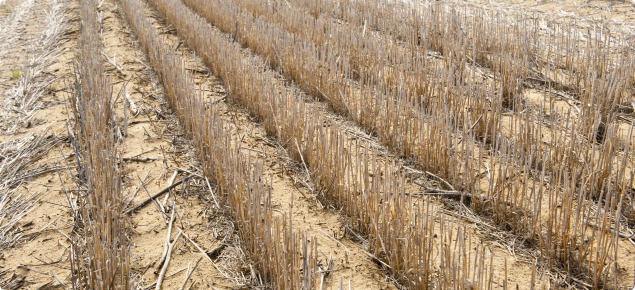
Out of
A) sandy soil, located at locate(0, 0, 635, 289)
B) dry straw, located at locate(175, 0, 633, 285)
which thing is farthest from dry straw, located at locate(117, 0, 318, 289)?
dry straw, located at locate(175, 0, 633, 285)

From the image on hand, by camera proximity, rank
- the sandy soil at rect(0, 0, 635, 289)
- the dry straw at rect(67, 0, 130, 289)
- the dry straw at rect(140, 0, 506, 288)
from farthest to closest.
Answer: the sandy soil at rect(0, 0, 635, 289)
the dry straw at rect(140, 0, 506, 288)
the dry straw at rect(67, 0, 130, 289)

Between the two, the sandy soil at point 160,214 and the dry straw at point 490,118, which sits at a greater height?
the dry straw at point 490,118

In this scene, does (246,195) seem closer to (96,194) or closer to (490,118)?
(96,194)

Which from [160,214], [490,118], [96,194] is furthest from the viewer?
[490,118]

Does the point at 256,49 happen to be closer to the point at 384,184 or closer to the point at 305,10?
the point at 305,10

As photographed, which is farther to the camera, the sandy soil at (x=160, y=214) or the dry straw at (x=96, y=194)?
the sandy soil at (x=160, y=214)

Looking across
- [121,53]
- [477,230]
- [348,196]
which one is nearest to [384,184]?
[348,196]

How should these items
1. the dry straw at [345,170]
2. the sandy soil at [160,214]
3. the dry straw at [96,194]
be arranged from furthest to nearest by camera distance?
the sandy soil at [160,214] < the dry straw at [345,170] < the dry straw at [96,194]

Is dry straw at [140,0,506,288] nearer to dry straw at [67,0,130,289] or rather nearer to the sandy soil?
the sandy soil

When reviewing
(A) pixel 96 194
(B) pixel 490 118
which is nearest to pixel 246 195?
(A) pixel 96 194

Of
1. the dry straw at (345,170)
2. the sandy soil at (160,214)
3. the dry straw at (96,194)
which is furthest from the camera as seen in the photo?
the sandy soil at (160,214)

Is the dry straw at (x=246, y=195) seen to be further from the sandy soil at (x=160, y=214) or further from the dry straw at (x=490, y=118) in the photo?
the dry straw at (x=490, y=118)

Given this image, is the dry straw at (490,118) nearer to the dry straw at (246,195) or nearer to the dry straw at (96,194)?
the dry straw at (246,195)

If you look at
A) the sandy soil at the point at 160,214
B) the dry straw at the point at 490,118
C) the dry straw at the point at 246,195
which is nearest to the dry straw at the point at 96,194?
the sandy soil at the point at 160,214
